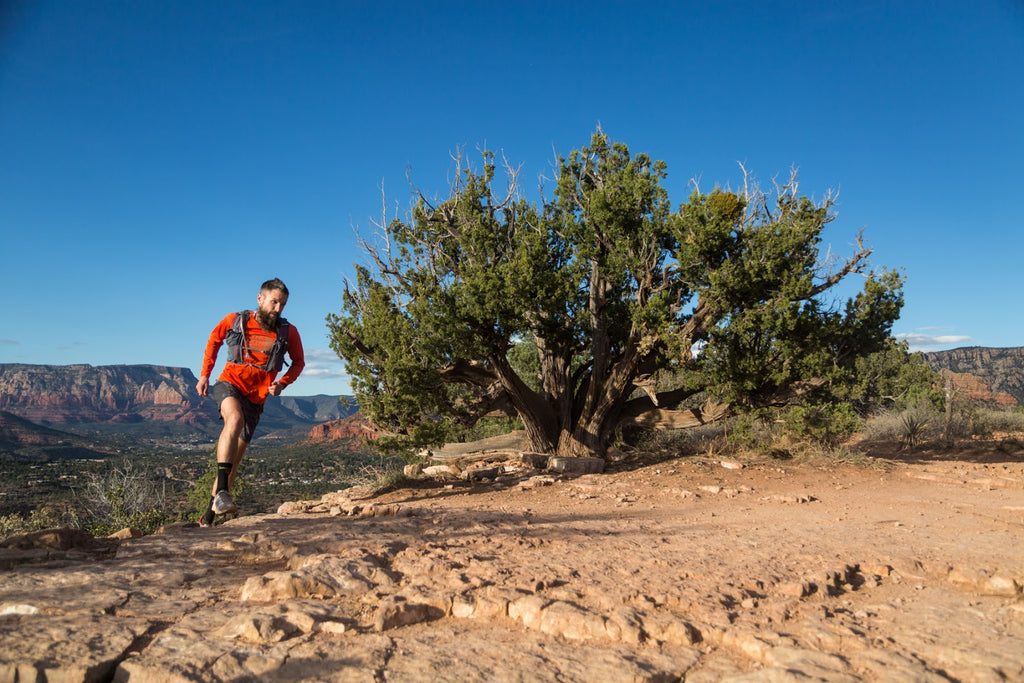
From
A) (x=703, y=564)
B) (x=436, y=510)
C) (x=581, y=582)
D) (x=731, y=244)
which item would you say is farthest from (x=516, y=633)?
(x=731, y=244)

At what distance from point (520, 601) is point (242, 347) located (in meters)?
3.50

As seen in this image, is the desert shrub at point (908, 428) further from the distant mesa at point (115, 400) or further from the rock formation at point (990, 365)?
the distant mesa at point (115, 400)

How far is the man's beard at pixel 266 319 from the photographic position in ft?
17.5

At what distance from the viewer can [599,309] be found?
1199 cm

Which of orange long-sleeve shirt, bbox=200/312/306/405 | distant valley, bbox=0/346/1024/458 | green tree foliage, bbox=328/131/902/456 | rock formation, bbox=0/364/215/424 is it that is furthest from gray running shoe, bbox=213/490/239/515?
rock formation, bbox=0/364/215/424

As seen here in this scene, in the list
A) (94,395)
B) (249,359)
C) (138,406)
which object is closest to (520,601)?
(249,359)

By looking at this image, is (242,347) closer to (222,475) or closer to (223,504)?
(222,475)

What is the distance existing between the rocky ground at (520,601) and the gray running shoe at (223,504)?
0.17m

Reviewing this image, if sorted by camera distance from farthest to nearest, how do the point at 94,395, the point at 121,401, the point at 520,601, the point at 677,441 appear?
1. the point at 121,401
2. the point at 94,395
3. the point at 677,441
4. the point at 520,601

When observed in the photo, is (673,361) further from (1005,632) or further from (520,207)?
(1005,632)

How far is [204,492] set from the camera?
37.5 ft

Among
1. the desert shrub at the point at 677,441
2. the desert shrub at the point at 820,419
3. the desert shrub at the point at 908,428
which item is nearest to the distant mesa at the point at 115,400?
the desert shrub at the point at 677,441

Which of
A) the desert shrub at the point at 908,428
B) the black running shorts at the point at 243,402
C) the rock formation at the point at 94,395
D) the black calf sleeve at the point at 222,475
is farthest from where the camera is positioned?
the rock formation at the point at 94,395

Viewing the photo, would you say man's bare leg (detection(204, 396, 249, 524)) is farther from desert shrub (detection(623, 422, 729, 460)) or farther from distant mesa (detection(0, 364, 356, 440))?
distant mesa (detection(0, 364, 356, 440))
